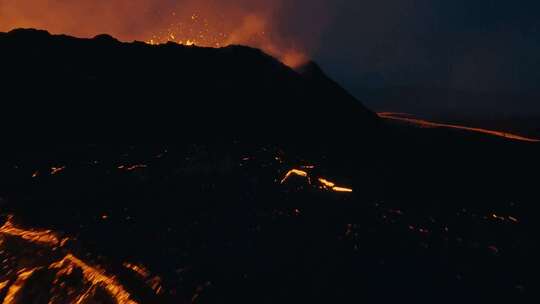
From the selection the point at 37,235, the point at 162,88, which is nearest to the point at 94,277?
the point at 37,235

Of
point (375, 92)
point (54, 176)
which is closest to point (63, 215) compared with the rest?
point (54, 176)

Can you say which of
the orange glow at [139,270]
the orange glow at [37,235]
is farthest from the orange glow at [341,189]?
the orange glow at [37,235]

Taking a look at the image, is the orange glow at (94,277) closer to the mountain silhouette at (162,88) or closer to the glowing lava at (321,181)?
the glowing lava at (321,181)

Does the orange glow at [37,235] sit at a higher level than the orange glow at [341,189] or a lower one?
higher

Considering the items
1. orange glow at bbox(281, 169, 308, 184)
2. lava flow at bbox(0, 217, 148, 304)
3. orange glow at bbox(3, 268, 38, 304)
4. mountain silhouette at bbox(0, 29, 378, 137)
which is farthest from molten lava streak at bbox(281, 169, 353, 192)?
orange glow at bbox(3, 268, 38, 304)

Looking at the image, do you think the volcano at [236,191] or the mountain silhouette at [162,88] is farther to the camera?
the mountain silhouette at [162,88]

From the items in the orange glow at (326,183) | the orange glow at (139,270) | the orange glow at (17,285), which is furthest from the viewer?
the orange glow at (326,183)

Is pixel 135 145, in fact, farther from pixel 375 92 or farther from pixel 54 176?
pixel 375 92

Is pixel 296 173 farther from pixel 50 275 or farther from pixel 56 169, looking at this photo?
pixel 50 275

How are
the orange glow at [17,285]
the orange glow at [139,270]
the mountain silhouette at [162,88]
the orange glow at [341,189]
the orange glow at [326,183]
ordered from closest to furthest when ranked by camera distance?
the orange glow at [17,285]
the orange glow at [139,270]
the orange glow at [341,189]
the orange glow at [326,183]
the mountain silhouette at [162,88]
